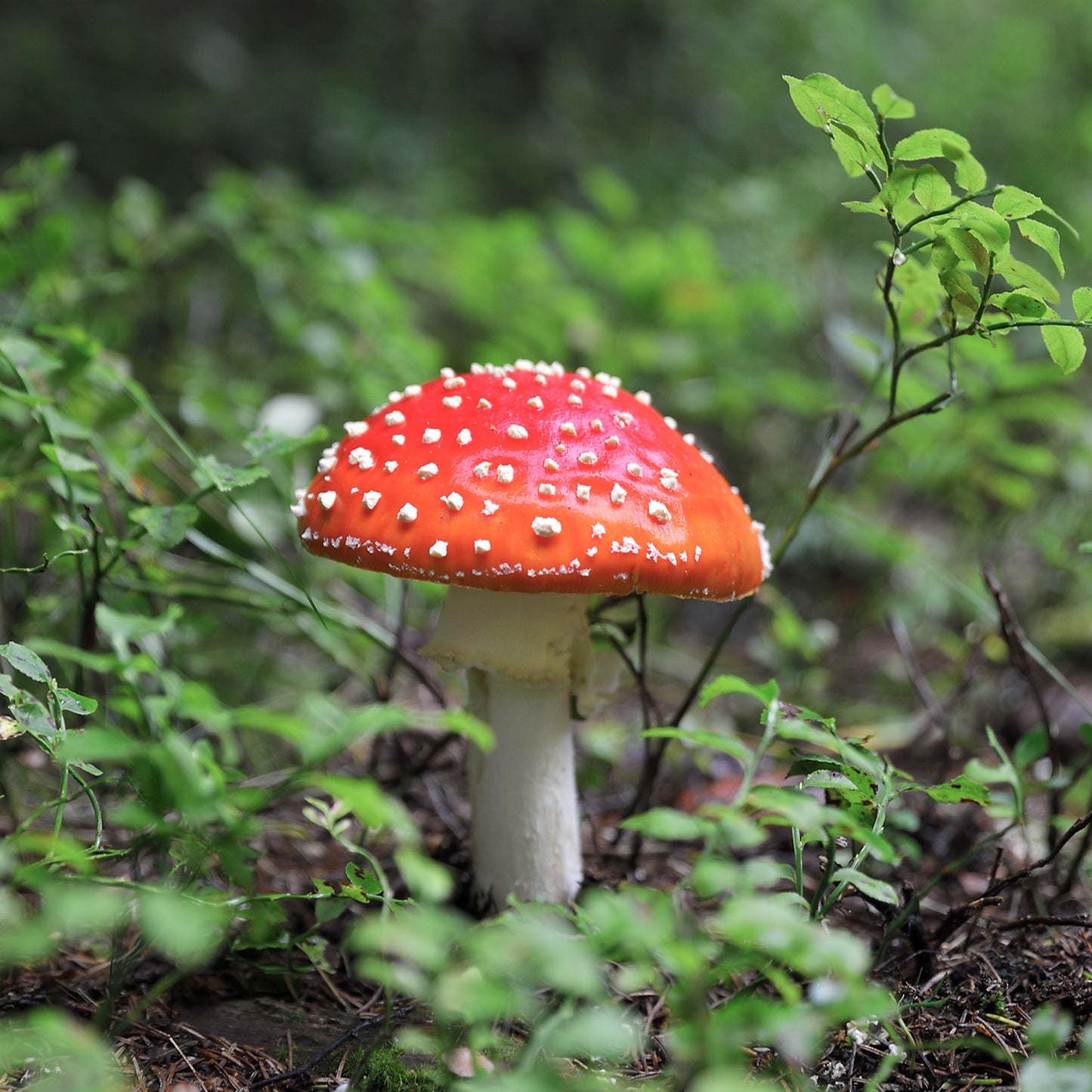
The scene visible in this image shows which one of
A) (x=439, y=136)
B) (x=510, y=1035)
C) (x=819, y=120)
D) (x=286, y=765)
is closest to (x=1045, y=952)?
(x=510, y=1035)

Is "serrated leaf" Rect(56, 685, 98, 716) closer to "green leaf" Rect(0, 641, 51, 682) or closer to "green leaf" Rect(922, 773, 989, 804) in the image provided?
"green leaf" Rect(0, 641, 51, 682)

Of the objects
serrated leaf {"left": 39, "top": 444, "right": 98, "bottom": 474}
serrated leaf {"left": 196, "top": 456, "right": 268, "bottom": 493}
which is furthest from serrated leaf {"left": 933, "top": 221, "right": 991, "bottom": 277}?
serrated leaf {"left": 39, "top": 444, "right": 98, "bottom": 474}

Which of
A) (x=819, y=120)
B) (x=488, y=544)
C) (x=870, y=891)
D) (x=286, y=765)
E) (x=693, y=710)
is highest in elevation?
(x=819, y=120)

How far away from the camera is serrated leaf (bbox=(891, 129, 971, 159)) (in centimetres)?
162

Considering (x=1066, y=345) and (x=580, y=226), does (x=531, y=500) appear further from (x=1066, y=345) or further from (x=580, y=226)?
(x=580, y=226)

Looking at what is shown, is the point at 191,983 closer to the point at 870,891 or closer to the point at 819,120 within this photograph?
the point at 870,891

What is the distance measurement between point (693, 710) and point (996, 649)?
112cm

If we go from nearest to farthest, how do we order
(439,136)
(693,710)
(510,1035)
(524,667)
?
(510,1035) → (524,667) → (693,710) → (439,136)

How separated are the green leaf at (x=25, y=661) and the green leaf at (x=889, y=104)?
75.3 inches

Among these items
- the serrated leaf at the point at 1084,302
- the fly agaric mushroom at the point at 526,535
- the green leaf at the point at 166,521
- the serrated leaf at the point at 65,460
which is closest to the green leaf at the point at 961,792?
the fly agaric mushroom at the point at 526,535

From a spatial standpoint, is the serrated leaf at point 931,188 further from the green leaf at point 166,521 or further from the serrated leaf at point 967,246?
the green leaf at point 166,521

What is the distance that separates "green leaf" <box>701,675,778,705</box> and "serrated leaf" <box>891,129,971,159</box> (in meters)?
1.04

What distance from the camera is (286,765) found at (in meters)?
3.18

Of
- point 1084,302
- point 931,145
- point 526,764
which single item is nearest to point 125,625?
point 526,764
